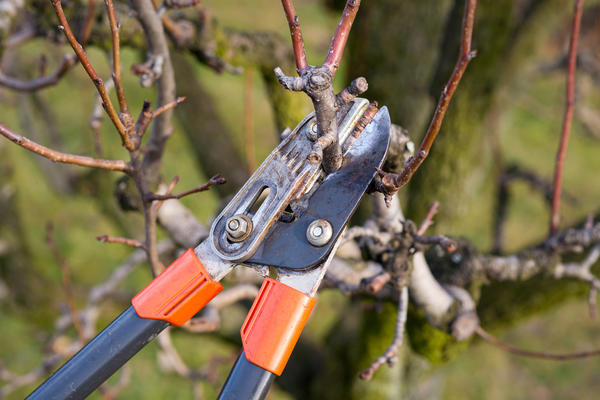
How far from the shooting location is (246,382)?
1.08 m

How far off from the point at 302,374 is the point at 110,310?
118cm

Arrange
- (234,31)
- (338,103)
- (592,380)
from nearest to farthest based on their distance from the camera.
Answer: (338,103), (234,31), (592,380)

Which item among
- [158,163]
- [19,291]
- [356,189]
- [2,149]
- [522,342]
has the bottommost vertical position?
[19,291]

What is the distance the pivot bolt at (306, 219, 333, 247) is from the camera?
117 cm

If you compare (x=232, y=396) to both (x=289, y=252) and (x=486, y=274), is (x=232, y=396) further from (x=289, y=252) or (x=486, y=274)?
(x=486, y=274)

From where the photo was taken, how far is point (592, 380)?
4.45 metres

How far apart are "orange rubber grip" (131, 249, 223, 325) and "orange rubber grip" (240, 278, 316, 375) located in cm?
14

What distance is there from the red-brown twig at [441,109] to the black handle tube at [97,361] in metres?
0.61

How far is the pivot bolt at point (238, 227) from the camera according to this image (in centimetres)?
117

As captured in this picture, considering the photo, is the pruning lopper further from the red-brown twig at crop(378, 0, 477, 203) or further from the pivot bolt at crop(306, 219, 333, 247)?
the red-brown twig at crop(378, 0, 477, 203)

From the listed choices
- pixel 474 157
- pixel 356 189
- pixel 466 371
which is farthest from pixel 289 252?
pixel 466 371

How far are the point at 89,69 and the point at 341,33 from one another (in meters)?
0.47

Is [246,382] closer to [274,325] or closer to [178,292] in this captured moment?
[274,325]

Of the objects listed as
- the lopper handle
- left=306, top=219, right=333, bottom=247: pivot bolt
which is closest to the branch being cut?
left=306, top=219, right=333, bottom=247: pivot bolt
